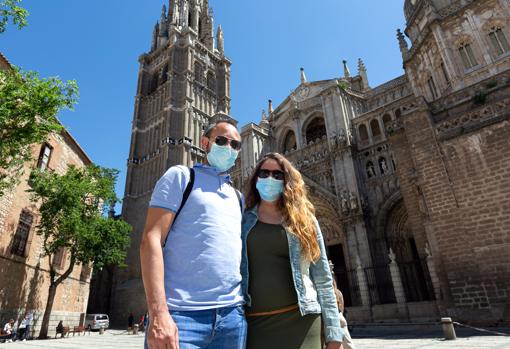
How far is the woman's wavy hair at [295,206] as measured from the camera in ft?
7.06

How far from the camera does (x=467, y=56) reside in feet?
48.7

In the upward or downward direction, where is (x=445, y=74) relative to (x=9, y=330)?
upward

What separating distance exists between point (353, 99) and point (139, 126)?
26.5 m

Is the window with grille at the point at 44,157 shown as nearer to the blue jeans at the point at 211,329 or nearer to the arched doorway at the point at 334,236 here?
the arched doorway at the point at 334,236

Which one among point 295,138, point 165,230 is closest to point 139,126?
point 295,138

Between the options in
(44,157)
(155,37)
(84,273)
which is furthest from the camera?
(155,37)

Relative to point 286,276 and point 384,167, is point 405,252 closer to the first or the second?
point 384,167

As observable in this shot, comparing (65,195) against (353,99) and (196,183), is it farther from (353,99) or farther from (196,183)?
(353,99)

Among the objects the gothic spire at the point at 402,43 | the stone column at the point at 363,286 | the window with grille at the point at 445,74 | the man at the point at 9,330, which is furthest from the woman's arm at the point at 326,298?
the gothic spire at the point at 402,43

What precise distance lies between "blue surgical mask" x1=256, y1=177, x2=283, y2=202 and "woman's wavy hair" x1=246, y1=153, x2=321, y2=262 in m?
0.04

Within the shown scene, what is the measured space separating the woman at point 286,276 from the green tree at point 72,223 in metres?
15.8

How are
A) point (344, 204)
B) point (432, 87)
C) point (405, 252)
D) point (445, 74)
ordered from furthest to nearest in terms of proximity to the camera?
1. point (344, 204)
2. point (405, 252)
3. point (432, 87)
4. point (445, 74)

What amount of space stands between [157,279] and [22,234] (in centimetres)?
1674

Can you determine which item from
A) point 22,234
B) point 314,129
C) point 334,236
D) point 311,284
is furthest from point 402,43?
point 22,234
